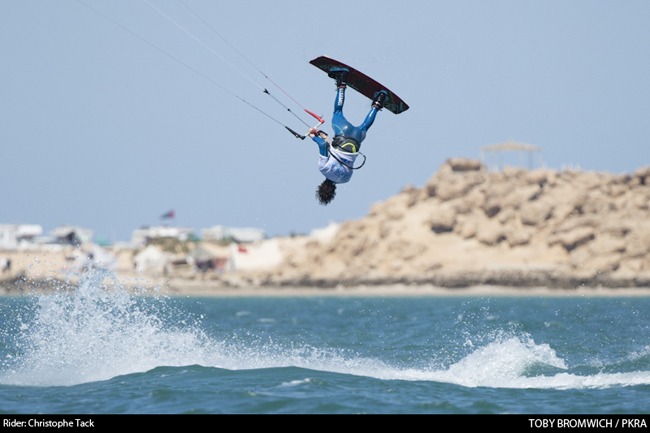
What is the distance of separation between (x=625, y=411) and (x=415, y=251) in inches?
1886

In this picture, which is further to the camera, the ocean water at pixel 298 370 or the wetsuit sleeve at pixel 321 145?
the wetsuit sleeve at pixel 321 145

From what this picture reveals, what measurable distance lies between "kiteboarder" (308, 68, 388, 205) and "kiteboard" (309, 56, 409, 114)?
15 cm

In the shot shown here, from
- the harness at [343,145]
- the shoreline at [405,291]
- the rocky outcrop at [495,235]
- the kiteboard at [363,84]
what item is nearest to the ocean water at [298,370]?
the harness at [343,145]

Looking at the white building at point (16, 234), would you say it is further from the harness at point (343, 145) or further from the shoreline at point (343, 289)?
the harness at point (343, 145)

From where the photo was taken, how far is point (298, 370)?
1122 cm

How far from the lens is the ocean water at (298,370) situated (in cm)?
883

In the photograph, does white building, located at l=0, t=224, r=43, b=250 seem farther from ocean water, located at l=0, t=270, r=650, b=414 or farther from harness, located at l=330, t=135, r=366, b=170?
harness, located at l=330, t=135, r=366, b=170

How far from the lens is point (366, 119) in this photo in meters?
A: 10.2

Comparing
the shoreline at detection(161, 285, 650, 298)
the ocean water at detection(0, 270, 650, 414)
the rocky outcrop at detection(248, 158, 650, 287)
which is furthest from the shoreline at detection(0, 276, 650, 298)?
the ocean water at detection(0, 270, 650, 414)

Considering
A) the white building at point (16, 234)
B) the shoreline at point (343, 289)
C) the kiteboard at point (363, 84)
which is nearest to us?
the kiteboard at point (363, 84)

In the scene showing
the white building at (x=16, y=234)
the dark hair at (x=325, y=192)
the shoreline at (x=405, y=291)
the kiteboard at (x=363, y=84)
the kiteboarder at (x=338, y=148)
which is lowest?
the shoreline at (x=405, y=291)

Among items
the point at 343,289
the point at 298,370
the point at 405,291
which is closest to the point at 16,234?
the point at 343,289

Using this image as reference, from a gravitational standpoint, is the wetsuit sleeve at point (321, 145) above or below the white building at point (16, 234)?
below
